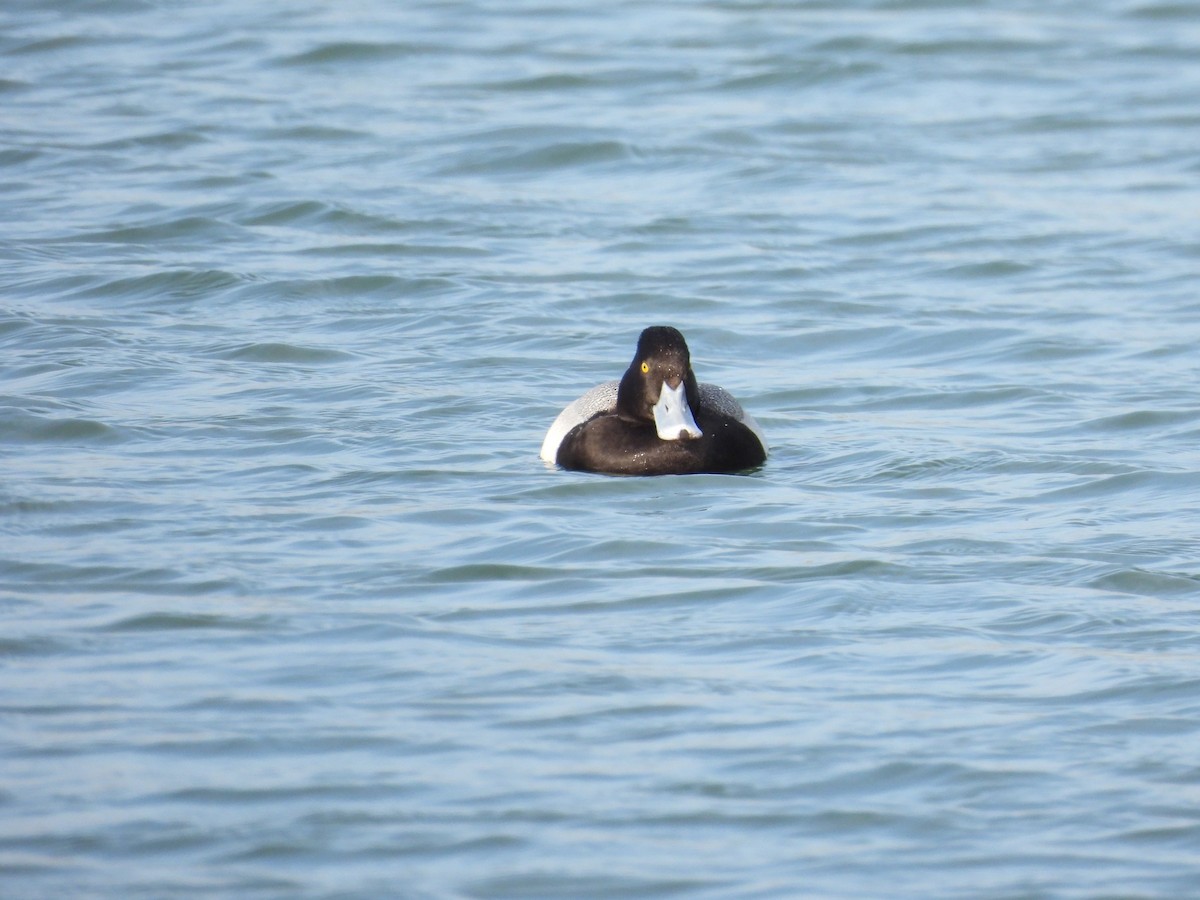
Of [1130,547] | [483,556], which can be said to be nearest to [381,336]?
[483,556]

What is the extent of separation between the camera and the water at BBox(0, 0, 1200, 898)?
553cm

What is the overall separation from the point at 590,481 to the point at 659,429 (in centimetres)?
48

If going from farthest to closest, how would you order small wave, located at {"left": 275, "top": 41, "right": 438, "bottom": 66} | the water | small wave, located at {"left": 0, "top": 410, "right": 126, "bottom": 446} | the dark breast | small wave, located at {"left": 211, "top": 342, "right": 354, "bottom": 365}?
1. small wave, located at {"left": 275, "top": 41, "right": 438, "bottom": 66}
2. small wave, located at {"left": 211, "top": 342, "right": 354, "bottom": 365}
3. small wave, located at {"left": 0, "top": 410, "right": 126, "bottom": 446}
4. the dark breast
5. the water

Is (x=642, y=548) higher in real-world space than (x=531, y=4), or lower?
lower

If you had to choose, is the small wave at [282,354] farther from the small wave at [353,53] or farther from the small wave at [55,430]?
the small wave at [353,53]

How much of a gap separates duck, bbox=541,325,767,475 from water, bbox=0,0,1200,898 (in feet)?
0.73

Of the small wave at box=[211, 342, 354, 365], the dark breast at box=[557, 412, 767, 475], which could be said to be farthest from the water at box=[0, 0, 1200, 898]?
the dark breast at box=[557, 412, 767, 475]

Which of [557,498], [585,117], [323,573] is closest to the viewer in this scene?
[323,573]

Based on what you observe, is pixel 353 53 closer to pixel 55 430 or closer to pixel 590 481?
pixel 55 430

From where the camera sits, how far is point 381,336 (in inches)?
474

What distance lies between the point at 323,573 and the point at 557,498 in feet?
5.51

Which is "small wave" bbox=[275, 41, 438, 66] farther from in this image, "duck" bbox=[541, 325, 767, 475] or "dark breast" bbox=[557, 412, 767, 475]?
"dark breast" bbox=[557, 412, 767, 475]

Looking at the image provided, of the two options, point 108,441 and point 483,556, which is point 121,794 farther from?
point 108,441

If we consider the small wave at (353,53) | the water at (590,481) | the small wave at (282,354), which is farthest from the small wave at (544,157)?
the small wave at (282,354)
